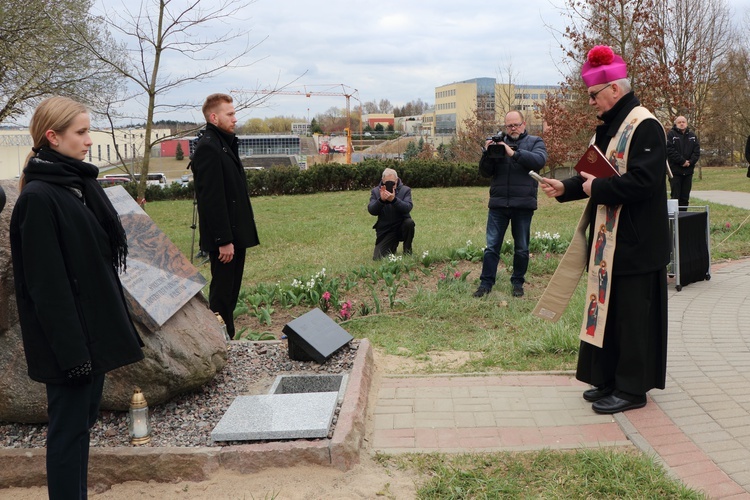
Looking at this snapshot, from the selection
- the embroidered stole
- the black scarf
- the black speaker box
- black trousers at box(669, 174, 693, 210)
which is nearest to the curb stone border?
the black scarf

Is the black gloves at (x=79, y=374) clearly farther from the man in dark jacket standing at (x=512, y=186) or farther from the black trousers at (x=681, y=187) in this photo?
the black trousers at (x=681, y=187)

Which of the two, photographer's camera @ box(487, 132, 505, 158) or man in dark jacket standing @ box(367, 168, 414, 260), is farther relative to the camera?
man in dark jacket standing @ box(367, 168, 414, 260)

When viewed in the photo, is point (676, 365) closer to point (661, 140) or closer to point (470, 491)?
point (661, 140)

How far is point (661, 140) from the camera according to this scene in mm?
4105

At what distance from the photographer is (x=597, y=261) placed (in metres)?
4.35

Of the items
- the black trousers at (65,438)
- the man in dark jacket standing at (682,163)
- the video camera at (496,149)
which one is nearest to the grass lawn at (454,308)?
the man in dark jacket standing at (682,163)

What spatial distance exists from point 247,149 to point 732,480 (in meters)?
99.8

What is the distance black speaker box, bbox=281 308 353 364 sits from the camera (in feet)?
16.6

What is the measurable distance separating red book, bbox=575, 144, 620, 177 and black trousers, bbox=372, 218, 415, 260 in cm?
545

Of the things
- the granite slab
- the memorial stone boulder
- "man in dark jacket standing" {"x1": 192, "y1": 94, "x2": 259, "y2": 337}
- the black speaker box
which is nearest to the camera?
the granite slab

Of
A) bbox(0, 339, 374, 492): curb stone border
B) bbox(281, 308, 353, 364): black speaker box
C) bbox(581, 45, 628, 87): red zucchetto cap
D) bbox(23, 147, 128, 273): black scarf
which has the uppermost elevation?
bbox(581, 45, 628, 87): red zucchetto cap

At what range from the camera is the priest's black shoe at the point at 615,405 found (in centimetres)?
423

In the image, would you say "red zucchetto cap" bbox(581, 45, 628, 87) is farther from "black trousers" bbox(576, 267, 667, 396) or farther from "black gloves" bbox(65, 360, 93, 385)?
"black gloves" bbox(65, 360, 93, 385)

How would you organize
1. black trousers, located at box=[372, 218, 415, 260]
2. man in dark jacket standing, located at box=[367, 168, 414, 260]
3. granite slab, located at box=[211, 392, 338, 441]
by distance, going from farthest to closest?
1. black trousers, located at box=[372, 218, 415, 260]
2. man in dark jacket standing, located at box=[367, 168, 414, 260]
3. granite slab, located at box=[211, 392, 338, 441]
